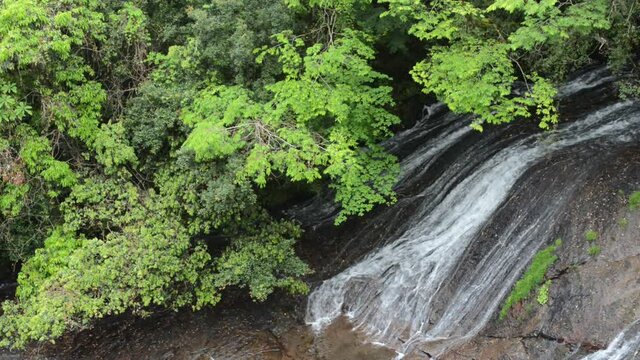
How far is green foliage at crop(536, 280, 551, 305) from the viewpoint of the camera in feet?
26.6

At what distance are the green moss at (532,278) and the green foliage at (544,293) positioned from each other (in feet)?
0.27

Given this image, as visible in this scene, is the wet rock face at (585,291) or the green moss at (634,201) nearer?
the wet rock face at (585,291)

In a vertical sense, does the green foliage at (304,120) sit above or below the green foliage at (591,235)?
above

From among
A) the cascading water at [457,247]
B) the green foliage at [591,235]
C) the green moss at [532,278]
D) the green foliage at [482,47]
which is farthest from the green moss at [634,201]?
the green foliage at [482,47]

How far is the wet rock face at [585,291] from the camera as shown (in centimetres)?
751

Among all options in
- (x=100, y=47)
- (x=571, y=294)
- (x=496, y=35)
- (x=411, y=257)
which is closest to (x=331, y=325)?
(x=411, y=257)

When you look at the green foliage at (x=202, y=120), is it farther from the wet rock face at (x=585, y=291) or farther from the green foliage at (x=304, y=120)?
the wet rock face at (x=585, y=291)

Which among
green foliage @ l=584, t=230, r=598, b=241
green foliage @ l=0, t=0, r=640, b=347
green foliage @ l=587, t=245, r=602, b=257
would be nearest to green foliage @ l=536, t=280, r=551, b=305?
green foliage @ l=0, t=0, r=640, b=347

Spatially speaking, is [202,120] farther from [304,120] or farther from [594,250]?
[594,250]

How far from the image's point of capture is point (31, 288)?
9.33 m

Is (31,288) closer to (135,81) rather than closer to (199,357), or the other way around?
(199,357)

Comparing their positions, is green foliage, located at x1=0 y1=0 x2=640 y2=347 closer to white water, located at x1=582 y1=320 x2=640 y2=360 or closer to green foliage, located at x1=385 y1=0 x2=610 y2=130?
green foliage, located at x1=385 y1=0 x2=610 y2=130

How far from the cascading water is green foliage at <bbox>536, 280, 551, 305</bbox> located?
1.73 ft

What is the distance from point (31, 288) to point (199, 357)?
3.09 metres
